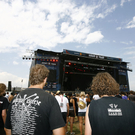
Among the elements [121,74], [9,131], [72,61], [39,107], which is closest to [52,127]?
[39,107]

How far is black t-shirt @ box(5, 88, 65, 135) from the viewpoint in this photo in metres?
1.24

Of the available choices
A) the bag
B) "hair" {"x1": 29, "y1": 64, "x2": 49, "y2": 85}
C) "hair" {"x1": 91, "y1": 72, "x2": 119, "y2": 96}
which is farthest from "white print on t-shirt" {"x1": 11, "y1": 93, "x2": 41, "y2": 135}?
the bag

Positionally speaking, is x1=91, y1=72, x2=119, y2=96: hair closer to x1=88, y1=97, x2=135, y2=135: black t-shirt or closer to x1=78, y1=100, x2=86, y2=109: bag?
x1=88, y1=97, x2=135, y2=135: black t-shirt

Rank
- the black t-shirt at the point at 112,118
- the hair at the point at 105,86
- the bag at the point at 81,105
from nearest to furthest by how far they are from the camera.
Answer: the black t-shirt at the point at 112,118 → the hair at the point at 105,86 → the bag at the point at 81,105

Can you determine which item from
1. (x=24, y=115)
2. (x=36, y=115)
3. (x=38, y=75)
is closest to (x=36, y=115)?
(x=36, y=115)

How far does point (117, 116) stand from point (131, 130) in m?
0.24

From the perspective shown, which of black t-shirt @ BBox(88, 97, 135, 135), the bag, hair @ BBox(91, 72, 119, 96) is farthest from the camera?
the bag

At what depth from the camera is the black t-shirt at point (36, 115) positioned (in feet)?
4.06

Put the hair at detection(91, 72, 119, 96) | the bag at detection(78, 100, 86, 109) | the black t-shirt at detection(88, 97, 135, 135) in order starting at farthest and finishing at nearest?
the bag at detection(78, 100, 86, 109)
the hair at detection(91, 72, 119, 96)
the black t-shirt at detection(88, 97, 135, 135)

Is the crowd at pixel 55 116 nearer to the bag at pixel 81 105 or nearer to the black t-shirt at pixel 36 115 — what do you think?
the black t-shirt at pixel 36 115

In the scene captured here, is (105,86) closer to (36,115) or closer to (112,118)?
(112,118)

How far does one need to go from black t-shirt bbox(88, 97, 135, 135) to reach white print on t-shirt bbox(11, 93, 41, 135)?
728 mm

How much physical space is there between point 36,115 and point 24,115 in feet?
0.55

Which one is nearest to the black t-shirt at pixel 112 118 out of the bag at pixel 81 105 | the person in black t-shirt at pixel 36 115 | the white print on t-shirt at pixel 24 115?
the person in black t-shirt at pixel 36 115
